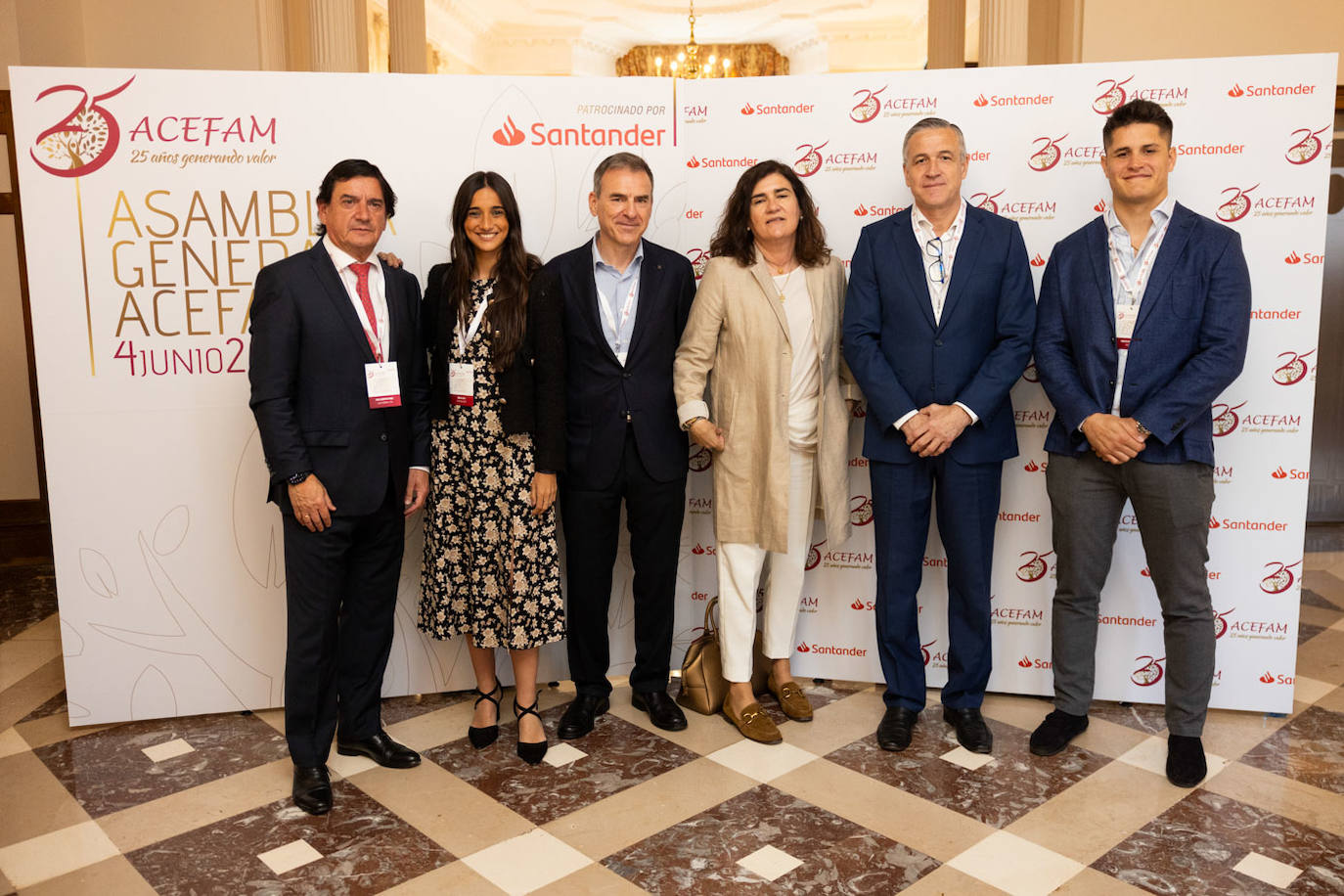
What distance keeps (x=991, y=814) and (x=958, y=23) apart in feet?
17.8

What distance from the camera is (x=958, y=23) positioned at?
6500 mm

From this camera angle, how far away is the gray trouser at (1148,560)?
113 inches

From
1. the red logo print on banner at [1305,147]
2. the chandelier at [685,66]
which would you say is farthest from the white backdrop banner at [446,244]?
the chandelier at [685,66]

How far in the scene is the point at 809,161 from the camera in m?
3.42

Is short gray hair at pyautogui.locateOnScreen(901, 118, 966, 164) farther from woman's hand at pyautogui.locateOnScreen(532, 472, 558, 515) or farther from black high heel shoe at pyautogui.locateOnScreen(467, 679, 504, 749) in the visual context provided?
black high heel shoe at pyautogui.locateOnScreen(467, 679, 504, 749)

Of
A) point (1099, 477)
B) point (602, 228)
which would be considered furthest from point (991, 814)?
point (602, 228)

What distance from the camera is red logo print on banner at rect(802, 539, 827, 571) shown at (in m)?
3.56

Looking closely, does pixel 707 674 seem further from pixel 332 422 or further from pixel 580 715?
pixel 332 422

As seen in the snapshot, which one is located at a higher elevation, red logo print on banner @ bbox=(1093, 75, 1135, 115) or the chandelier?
the chandelier

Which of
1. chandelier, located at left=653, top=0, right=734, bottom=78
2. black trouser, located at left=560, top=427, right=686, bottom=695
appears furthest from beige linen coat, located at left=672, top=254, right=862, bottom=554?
chandelier, located at left=653, top=0, right=734, bottom=78

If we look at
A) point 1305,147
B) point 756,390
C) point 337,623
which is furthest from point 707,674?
point 1305,147

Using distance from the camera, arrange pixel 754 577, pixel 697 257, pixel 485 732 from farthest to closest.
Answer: pixel 697 257 → pixel 754 577 → pixel 485 732

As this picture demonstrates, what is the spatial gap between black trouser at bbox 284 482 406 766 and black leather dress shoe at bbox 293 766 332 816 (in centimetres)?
3

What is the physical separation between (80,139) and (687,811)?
2673 mm
